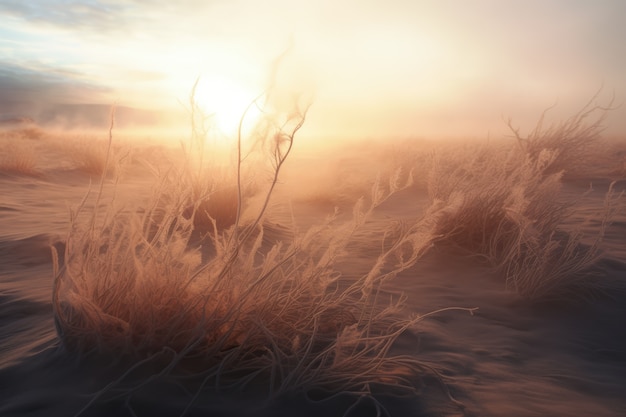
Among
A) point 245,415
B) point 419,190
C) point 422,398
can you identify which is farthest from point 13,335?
point 419,190

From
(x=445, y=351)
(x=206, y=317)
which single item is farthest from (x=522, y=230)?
(x=206, y=317)

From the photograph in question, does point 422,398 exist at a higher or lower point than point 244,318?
lower

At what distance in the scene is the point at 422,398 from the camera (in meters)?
1.89

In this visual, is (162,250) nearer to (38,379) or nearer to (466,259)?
(38,379)

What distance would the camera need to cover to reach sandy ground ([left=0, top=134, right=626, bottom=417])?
1749 millimetres

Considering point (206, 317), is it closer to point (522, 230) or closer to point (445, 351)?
point (445, 351)

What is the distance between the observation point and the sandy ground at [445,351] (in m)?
1.75

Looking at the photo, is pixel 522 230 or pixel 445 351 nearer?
pixel 445 351

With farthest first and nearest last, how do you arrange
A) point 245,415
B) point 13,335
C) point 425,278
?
point 425,278 → point 13,335 → point 245,415

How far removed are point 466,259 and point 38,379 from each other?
11.7ft

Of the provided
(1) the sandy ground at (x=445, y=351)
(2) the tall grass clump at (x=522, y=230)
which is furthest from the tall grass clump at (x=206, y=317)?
(2) the tall grass clump at (x=522, y=230)

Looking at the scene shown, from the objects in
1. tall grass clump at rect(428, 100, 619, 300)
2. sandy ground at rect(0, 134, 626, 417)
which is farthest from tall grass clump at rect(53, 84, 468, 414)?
tall grass clump at rect(428, 100, 619, 300)

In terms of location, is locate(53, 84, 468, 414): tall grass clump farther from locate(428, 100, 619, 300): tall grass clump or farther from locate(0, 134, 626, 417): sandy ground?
locate(428, 100, 619, 300): tall grass clump

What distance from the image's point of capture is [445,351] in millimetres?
2461
